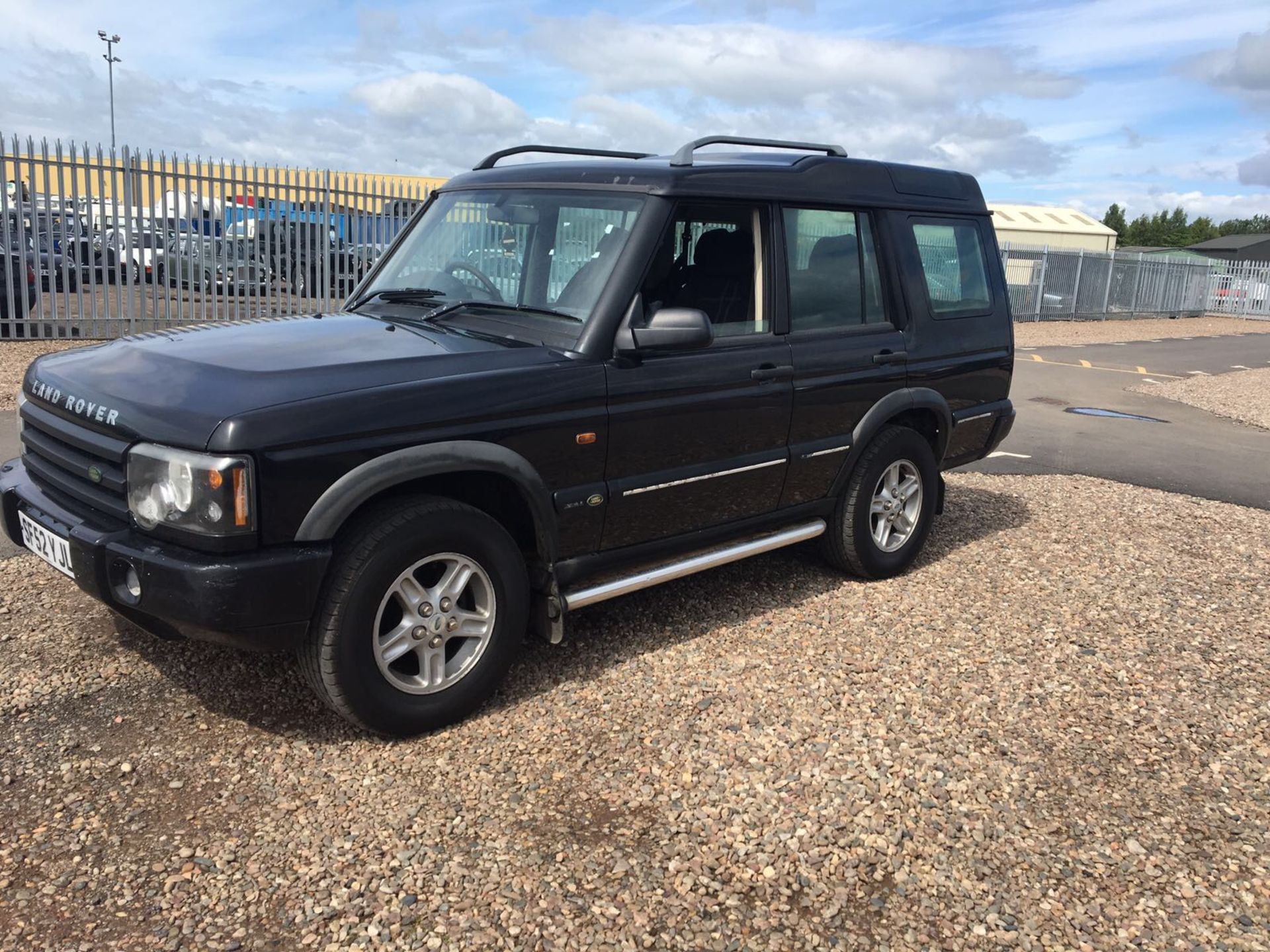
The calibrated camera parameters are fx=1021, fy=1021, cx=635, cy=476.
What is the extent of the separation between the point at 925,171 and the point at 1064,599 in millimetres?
2463

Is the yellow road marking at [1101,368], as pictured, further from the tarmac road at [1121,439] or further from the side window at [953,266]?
the side window at [953,266]

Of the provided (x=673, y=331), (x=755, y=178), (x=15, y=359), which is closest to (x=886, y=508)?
(x=755, y=178)

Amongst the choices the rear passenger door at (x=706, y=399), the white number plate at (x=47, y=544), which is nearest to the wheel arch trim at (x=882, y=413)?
the rear passenger door at (x=706, y=399)

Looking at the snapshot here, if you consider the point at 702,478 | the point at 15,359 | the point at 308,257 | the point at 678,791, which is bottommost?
the point at 678,791

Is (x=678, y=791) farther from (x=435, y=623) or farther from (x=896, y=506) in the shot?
(x=896, y=506)

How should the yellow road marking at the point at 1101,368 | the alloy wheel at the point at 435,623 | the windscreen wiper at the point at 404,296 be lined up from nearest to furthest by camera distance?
the alloy wheel at the point at 435,623
the windscreen wiper at the point at 404,296
the yellow road marking at the point at 1101,368

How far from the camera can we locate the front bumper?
10.2 ft

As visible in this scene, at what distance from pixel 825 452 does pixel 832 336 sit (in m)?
0.57

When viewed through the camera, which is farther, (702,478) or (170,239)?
(170,239)

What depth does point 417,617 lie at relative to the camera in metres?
3.55

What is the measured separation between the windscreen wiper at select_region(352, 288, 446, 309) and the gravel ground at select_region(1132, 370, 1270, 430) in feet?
38.4

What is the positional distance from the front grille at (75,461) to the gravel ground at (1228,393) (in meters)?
13.1

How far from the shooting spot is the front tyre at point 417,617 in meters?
3.34

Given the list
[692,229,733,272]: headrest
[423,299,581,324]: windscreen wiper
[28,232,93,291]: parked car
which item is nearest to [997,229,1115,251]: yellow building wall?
[28,232,93,291]: parked car
